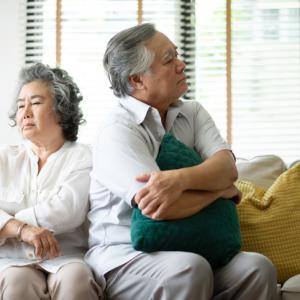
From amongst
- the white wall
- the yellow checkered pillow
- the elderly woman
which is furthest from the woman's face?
the white wall

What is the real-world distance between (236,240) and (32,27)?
2213 millimetres

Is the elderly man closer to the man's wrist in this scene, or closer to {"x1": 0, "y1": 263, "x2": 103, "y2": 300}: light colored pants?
{"x1": 0, "y1": 263, "x2": 103, "y2": 300}: light colored pants

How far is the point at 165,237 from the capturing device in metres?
1.80

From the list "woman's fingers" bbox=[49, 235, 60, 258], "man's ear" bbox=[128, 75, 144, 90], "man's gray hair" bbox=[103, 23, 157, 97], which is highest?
"man's gray hair" bbox=[103, 23, 157, 97]

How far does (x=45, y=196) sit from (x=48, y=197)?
2 cm

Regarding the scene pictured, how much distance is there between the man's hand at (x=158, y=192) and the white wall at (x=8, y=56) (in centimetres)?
180

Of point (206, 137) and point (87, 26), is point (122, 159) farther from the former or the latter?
point (87, 26)

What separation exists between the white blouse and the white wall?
1.19 metres

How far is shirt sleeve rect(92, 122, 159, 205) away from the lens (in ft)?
6.13

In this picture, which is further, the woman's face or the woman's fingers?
the woman's face

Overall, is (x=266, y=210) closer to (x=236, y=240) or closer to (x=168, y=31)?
(x=236, y=240)

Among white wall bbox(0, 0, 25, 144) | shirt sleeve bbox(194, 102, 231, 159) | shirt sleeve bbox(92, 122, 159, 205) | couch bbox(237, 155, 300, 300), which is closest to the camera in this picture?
shirt sleeve bbox(92, 122, 159, 205)

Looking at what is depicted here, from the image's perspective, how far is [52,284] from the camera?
191 cm

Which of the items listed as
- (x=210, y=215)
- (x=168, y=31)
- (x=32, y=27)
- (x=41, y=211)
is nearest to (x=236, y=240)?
(x=210, y=215)
